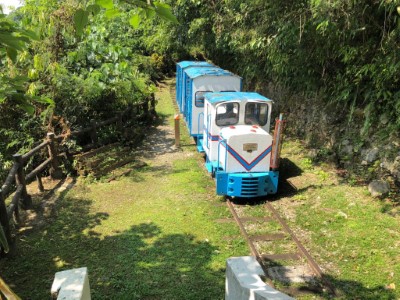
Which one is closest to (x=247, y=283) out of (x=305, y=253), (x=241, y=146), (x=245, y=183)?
(x=305, y=253)

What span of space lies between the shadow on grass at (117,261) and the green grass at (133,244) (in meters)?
0.01

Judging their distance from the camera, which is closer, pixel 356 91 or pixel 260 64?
pixel 356 91

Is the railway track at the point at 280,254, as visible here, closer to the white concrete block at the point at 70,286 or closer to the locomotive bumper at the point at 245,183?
the locomotive bumper at the point at 245,183

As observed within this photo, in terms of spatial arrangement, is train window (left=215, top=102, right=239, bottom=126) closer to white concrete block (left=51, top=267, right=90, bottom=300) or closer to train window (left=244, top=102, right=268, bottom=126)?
train window (left=244, top=102, right=268, bottom=126)

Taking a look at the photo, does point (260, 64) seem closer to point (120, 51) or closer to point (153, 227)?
point (120, 51)

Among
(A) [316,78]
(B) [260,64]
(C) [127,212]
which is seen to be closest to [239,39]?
(B) [260,64]

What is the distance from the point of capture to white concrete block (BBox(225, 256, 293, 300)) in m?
2.56

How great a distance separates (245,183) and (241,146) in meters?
0.93

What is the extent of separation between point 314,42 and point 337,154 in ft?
11.0

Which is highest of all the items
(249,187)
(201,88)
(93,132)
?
(201,88)

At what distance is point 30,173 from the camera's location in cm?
801

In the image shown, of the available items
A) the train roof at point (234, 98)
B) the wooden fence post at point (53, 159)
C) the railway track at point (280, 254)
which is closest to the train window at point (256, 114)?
the train roof at point (234, 98)

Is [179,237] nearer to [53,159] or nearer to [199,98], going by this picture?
[53,159]

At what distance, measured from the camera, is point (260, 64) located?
16078mm
